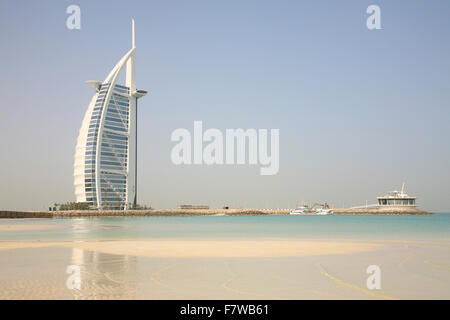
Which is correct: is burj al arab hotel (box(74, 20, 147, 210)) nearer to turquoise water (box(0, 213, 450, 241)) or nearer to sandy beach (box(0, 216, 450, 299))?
turquoise water (box(0, 213, 450, 241))

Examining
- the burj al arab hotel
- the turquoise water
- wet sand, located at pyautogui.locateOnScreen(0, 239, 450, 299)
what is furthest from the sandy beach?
the burj al arab hotel

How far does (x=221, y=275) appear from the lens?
17.8m

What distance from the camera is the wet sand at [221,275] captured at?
1411 cm

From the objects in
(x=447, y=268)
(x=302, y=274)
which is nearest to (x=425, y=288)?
(x=302, y=274)

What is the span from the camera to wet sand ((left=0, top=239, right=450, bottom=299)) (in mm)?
14109

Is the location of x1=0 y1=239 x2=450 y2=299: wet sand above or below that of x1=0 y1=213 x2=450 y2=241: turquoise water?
above

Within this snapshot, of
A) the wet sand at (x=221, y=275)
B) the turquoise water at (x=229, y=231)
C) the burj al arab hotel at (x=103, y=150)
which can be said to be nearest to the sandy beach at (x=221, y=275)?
the wet sand at (x=221, y=275)

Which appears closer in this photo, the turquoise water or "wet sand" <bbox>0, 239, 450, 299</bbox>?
"wet sand" <bbox>0, 239, 450, 299</bbox>

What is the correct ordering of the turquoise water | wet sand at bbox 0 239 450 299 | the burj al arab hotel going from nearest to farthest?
wet sand at bbox 0 239 450 299, the turquoise water, the burj al arab hotel

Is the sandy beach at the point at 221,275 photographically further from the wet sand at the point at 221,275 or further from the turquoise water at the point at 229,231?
the turquoise water at the point at 229,231

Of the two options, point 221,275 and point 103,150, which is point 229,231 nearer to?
point 221,275
